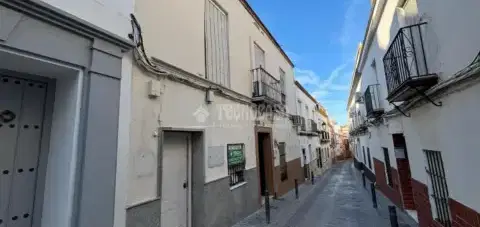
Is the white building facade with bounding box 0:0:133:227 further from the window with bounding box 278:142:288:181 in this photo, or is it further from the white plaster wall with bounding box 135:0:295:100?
the window with bounding box 278:142:288:181

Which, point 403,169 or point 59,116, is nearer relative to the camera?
point 59,116

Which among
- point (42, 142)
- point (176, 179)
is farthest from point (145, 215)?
point (42, 142)

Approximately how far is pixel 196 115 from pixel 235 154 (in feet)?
6.83

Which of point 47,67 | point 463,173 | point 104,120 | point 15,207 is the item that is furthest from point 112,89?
point 463,173

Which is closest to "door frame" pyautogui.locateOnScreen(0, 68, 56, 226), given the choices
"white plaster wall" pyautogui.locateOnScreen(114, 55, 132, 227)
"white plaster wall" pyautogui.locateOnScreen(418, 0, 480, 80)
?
"white plaster wall" pyautogui.locateOnScreen(114, 55, 132, 227)

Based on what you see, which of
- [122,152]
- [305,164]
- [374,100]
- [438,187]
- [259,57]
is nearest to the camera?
[122,152]

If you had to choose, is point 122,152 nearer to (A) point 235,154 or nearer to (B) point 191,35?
(B) point 191,35

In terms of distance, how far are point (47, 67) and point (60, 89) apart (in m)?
0.34

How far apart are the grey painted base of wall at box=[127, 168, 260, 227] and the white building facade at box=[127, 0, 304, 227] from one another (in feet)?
0.06

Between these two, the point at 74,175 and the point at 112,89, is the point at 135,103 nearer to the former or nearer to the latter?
the point at 112,89

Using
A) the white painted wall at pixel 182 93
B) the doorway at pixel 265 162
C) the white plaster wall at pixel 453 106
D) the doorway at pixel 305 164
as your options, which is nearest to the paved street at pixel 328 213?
the doorway at pixel 265 162

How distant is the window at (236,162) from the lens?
6305 millimetres

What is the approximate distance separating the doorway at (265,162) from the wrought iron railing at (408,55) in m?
5.16

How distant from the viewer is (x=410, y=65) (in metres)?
4.72
